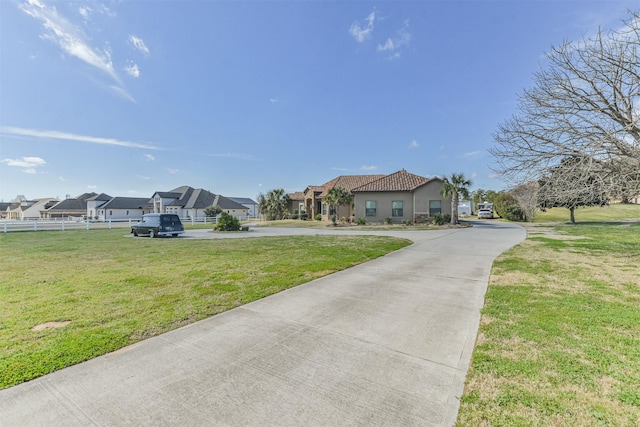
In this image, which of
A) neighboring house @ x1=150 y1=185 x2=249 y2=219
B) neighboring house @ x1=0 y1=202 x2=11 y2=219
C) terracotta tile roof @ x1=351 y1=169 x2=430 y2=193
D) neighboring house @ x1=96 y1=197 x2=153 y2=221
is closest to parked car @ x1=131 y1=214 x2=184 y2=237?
terracotta tile roof @ x1=351 y1=169 x2=430 y2=193

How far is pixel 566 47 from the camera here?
8828 millimetres

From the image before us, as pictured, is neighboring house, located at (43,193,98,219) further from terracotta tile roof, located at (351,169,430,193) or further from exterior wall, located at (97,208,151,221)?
terracotta tile roof, located at (351,169,430,193)

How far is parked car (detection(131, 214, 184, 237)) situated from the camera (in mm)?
19172

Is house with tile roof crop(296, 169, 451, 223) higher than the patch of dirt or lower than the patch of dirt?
higher

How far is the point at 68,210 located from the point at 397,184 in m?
71.6

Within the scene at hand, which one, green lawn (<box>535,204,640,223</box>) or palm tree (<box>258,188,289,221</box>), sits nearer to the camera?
green lawn (<box>535,204,640,223</box>)

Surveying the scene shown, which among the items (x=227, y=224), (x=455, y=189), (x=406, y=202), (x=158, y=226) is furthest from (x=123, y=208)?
(x=455, y=189)

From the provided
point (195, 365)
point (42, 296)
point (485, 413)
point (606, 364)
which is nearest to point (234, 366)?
point (195, 365)

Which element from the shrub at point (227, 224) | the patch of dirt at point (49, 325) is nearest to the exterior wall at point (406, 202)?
the shrub at point (227, 224)

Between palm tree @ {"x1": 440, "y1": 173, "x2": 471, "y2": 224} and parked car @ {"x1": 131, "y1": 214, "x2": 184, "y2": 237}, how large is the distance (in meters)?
24.4

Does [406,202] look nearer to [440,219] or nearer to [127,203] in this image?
[440,219]

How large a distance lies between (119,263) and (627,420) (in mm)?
11733

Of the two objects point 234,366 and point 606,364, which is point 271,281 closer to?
point 234,366

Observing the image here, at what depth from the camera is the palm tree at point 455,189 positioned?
89.1ft
